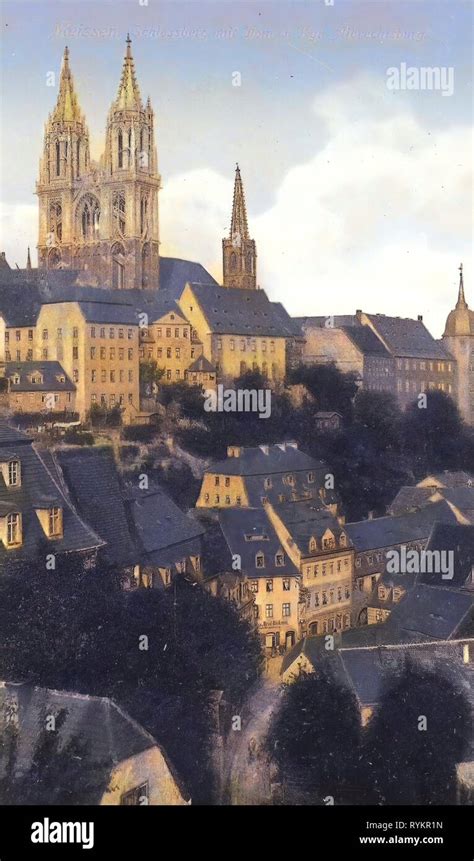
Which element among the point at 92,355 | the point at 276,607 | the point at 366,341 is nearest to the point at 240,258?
the point at 366,341

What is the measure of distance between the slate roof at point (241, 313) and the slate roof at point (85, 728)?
15743 mm

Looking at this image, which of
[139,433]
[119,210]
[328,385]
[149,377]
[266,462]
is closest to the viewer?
[266,462]

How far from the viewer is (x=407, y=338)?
31.7 meters

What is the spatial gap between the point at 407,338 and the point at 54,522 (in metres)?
18.8

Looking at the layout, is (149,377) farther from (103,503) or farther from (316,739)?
(316,739)

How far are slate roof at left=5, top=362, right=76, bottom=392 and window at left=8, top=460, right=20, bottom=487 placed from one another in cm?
871

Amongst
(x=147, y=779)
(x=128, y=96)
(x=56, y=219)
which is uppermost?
(x=128, y=96)

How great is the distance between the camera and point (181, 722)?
47.3ft

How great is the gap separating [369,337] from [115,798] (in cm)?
2097

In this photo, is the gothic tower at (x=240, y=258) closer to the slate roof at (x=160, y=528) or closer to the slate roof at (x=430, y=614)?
the slate roof at (x=160, y=528)

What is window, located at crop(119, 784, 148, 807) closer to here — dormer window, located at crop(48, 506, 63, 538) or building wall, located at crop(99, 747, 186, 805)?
building wall, located at crop(99, 747, 186, 805)

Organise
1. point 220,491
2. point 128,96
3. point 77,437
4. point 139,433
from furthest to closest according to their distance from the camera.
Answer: point 128,96 → point 139,433 → point 77,437 → point 220,491

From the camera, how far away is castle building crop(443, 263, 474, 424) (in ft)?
97.0

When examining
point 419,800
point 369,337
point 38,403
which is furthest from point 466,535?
point 369,337
